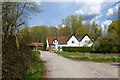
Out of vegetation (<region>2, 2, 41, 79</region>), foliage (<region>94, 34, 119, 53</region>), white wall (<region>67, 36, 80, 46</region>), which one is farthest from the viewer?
white wall (<region>67, 36, 80, 46</region>)

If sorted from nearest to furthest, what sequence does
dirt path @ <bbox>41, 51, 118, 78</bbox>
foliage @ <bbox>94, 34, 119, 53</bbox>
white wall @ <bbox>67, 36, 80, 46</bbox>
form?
dirt path @ <bbox>41, 51, 118, 78</bbox>, foliage @ <bbox>94, 34, 119, 53</bbox>, white wall @ <bbox>67, 36, 80, 46</bbox>

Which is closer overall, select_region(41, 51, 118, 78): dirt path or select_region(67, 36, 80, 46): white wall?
select_region(41, 51, 118, 78): dirt path

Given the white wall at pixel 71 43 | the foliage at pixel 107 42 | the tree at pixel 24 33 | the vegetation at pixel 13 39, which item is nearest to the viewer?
the vegetation at pixel 13 39

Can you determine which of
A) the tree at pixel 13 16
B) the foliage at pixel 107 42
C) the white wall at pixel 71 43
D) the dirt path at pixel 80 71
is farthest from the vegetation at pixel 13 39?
the white wall at pixel 71 43

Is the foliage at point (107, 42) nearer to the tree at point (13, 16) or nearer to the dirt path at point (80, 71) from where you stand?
the dirt path at point (80, 71)

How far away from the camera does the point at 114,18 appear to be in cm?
702

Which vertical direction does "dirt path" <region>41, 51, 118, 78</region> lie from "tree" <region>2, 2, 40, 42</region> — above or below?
below

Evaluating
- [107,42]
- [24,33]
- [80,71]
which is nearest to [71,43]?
[107,42]

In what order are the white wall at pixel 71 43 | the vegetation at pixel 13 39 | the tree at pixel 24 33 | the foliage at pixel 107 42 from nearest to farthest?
the vegetation at pixel 13 39 → the tree at pixel 24 33 → the foliage at pixel 107 42 → the white wall at pixel 71 43

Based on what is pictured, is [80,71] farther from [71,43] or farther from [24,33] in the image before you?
[71,43]

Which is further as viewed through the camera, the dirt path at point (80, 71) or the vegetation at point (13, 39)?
the dirt path at point (80, 71)

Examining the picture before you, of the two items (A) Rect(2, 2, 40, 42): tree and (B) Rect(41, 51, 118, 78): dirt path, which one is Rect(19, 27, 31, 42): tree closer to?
(A) Rect(2, 2, 40, 42): tree

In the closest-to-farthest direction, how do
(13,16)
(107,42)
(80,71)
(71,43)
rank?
(13,16)
(80,71)
(107,42)
(71,43)

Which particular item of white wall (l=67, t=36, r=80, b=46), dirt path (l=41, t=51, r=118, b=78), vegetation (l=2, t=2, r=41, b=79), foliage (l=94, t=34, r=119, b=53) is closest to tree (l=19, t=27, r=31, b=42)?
vegetation (l=2, t=2, r=41, b=79)
